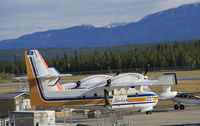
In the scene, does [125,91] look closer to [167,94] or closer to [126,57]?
[167,94]

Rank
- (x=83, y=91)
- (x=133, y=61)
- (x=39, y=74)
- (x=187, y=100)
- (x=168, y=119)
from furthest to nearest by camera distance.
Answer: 1. (x=133, y=61)
2. (x=187, y=100)
3. (x=83, y=91)
4. (x=39, y=74)
5. (x=168, y=119)

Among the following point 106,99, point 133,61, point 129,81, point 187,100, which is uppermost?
point 133,61

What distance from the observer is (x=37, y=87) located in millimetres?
41250

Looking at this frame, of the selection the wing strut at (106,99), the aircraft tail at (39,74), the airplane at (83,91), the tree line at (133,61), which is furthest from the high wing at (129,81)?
the tree line at (133,61)

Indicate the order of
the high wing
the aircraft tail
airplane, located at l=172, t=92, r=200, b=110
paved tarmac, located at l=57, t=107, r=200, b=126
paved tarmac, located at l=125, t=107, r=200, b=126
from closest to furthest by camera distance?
1. paved tarmac, located at l=57, t=107, r=200, b=126
2. paved tarmac, located at l=125, t=107, r=200, b=126
3. the high wing
4. the aircraft tail
5. airplane, located at l=172, t=92, r=200, b=110

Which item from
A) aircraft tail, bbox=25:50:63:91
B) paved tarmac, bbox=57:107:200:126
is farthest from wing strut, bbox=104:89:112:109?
aircraft tail, bbox=25:50:63:91

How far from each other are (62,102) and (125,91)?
246 inches

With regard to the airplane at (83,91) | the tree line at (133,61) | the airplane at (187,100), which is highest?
the tree line at (133,61)

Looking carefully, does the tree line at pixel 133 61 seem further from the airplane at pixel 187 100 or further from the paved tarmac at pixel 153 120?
the paved tarmac at pixel 153 120

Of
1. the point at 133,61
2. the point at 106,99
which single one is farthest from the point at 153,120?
the point at 133,61

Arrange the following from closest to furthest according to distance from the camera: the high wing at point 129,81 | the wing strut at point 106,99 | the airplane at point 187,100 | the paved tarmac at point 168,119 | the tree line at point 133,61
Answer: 1. the paved tarmac at point 168,119
2. the high wing at point 129,81
3. the wing strut at point 106,99
4. the airplane at point 187,100
5. the tree line at point 133,61

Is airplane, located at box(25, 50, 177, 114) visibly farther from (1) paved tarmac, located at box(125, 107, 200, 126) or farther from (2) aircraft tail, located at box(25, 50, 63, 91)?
(1) paved tarmac, located at box(125, 107, 200, 126)

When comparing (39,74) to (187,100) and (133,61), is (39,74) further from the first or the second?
(133,61)

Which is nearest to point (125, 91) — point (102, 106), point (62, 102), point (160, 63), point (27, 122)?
point (102, 106)
